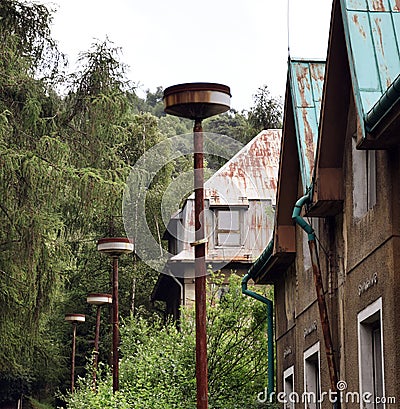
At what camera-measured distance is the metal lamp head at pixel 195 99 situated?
40.2 feet

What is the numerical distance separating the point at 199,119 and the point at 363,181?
197 cm

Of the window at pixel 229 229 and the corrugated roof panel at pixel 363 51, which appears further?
the window at pixel 229 229

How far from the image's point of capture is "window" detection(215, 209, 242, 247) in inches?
1481

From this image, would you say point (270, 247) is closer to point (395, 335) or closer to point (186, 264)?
point (395, 335)

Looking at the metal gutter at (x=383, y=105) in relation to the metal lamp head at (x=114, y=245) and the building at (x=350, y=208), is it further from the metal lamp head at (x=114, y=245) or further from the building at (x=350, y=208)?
the metal lamp head at (x=114, y=245)

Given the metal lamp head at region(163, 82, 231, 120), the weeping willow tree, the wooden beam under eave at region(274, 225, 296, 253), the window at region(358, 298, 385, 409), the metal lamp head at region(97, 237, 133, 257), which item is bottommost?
the window at region(358, 298, 385, 409)

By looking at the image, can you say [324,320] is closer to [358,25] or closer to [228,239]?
[358,25]

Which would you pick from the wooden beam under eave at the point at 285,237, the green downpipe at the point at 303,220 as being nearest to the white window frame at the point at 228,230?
the wooden beam under eave at the point at 285,237

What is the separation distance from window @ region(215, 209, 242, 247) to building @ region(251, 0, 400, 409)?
21299mm

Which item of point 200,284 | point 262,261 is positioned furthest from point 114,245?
point 200,284

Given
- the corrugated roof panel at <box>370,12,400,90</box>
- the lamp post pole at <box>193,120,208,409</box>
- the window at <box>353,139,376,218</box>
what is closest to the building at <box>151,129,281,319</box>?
the lamp post pole at <box>193,120,208,409</box>

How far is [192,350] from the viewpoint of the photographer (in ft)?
79.5

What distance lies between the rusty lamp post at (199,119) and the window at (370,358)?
175 centimetres

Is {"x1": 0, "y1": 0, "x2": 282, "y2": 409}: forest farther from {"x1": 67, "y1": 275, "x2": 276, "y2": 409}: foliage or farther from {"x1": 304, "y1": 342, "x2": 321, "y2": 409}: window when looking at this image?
{"x1": 304, "y1": 342, "x2": 321, "y2": 409}: window
